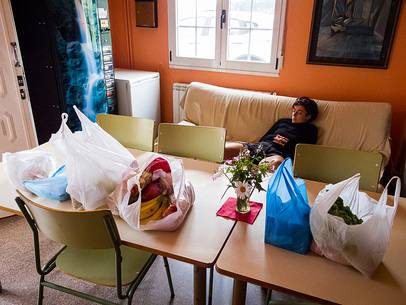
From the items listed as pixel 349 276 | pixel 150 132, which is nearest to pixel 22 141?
pixel 150 132

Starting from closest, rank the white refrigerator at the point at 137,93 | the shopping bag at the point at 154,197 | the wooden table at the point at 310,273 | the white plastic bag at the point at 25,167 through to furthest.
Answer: the wooden table at the point at 310,273, the shopping bag at the point at 154,197, the white plastic bag at the point at 25,167, the white refrigerator at the point at 137,93

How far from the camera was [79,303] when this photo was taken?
1.73 metres

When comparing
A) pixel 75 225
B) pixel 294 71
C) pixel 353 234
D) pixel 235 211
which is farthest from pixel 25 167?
pixel 294 71

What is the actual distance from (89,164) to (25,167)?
405mm

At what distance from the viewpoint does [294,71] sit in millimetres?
2994

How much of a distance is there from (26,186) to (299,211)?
118cm

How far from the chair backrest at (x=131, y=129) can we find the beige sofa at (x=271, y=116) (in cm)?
102

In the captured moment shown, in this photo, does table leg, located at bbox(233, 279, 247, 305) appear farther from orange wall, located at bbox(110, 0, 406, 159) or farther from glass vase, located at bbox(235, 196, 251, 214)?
orange wall, located at bbox(110, 0, 406, 159)

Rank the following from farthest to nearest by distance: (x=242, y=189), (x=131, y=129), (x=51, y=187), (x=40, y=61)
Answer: (x=40, y=61) → (x=131, y=129) → (x=51, y=187) → (x=242, y=189)

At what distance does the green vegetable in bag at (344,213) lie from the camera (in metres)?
1.05

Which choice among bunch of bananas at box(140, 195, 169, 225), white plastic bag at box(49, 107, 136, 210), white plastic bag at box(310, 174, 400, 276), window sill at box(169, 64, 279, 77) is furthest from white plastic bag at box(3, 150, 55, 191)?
window sill at box(169, 64, 279, 77)

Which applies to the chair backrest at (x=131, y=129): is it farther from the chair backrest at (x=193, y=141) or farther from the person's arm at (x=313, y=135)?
the person's arm at (x=313, y=135)

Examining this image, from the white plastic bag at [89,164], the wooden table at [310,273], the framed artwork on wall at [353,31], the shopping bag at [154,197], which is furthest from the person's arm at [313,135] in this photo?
the white plastic bag at [89,164]

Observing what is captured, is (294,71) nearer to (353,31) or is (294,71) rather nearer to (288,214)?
(353,31)
